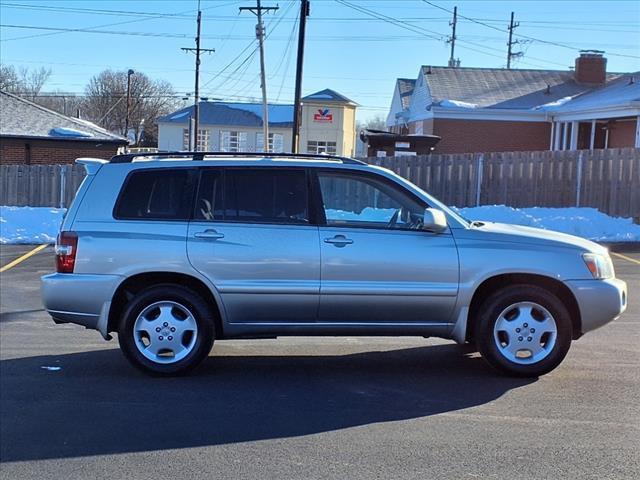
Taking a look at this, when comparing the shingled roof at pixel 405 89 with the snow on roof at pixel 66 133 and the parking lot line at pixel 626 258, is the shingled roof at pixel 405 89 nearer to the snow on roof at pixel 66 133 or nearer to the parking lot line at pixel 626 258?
the snow on roof at pixel 66 133

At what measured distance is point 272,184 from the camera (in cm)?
613

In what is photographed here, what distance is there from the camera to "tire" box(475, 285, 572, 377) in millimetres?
5934

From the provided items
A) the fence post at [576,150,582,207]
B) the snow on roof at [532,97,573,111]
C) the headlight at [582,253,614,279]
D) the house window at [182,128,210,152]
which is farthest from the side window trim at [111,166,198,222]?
the house window at [182,128,210,152]

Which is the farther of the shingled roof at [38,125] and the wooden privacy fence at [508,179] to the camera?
the shingled roof at [38,125]

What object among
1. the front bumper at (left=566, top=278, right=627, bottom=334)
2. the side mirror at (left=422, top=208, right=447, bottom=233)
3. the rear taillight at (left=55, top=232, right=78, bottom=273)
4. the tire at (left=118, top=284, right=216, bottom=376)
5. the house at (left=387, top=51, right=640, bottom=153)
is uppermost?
the house at (left=387, top=51, right=640, bottom=153)

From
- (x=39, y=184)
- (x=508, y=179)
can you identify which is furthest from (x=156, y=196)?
(x=39, y=184)

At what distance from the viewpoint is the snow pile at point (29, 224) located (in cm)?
1641

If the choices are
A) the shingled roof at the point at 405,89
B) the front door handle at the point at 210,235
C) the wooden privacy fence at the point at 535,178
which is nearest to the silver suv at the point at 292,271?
the front door handle at the point at 210,235

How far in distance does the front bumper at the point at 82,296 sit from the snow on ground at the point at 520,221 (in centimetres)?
1098

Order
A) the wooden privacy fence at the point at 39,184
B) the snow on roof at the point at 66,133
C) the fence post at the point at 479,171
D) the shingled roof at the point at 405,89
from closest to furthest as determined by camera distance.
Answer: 1. the fence post at the point at 479,171
2. the wooden privacy fence at the point at 39,184
3. the snow on roof at the point at 66,133
4. the shingled roof at the point at 405,89

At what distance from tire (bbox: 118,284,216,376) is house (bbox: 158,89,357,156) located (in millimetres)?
56125

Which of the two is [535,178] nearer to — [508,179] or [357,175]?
[508,179]

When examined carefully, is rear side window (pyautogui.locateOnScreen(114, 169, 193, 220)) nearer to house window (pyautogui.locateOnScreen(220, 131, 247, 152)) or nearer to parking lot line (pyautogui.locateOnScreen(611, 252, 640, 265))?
parking lot line (pyautogui.locateOnScreen(611, 252, 640, 265))

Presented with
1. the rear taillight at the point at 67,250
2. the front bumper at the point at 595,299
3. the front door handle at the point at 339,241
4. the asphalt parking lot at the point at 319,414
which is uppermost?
the front door handle at the point at 339,241
